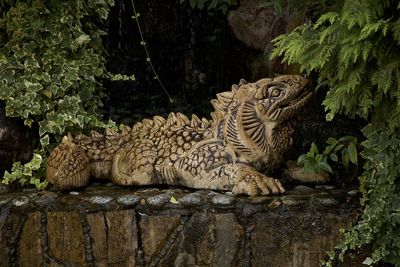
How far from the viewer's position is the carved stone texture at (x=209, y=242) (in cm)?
357

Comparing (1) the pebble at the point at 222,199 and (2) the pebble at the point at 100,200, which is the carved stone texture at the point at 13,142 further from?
(1) the pebble at the point at 222,199

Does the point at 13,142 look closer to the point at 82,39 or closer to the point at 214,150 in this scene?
the point at 82,39

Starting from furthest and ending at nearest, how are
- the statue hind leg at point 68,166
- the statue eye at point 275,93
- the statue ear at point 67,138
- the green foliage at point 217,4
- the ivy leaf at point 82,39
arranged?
the green foliage at point 217,4 → the ivy leaf at point 82,39 → the statue ear at point 67,138 → the statue hind leg at point 68,166 → the statue eye at point 275,93

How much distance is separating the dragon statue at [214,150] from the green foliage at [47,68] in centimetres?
35

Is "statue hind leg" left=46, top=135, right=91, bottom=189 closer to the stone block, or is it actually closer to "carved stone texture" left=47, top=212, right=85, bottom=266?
"carved stone texture" left=47, top=212, right=85, bottom=266

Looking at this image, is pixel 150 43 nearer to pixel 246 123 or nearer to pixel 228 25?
pixel 228 25

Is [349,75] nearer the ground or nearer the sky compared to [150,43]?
nearer the ground

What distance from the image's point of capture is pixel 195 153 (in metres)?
3.96

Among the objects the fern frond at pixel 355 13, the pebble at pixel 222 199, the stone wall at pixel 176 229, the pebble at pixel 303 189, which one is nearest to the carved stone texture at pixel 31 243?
the stone wall at pixel 176 229

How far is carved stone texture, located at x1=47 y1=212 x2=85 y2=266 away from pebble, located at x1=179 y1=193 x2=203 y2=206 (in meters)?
0.54

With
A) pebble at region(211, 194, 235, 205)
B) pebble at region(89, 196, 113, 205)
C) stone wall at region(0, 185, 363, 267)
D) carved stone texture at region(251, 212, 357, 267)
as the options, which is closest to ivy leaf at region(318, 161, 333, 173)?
stone wall at region(0, 185, 363, 267)

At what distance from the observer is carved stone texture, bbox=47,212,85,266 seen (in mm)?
3703

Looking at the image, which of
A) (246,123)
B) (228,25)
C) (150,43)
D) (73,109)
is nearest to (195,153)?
(246,123)

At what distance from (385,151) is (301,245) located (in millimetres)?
615
